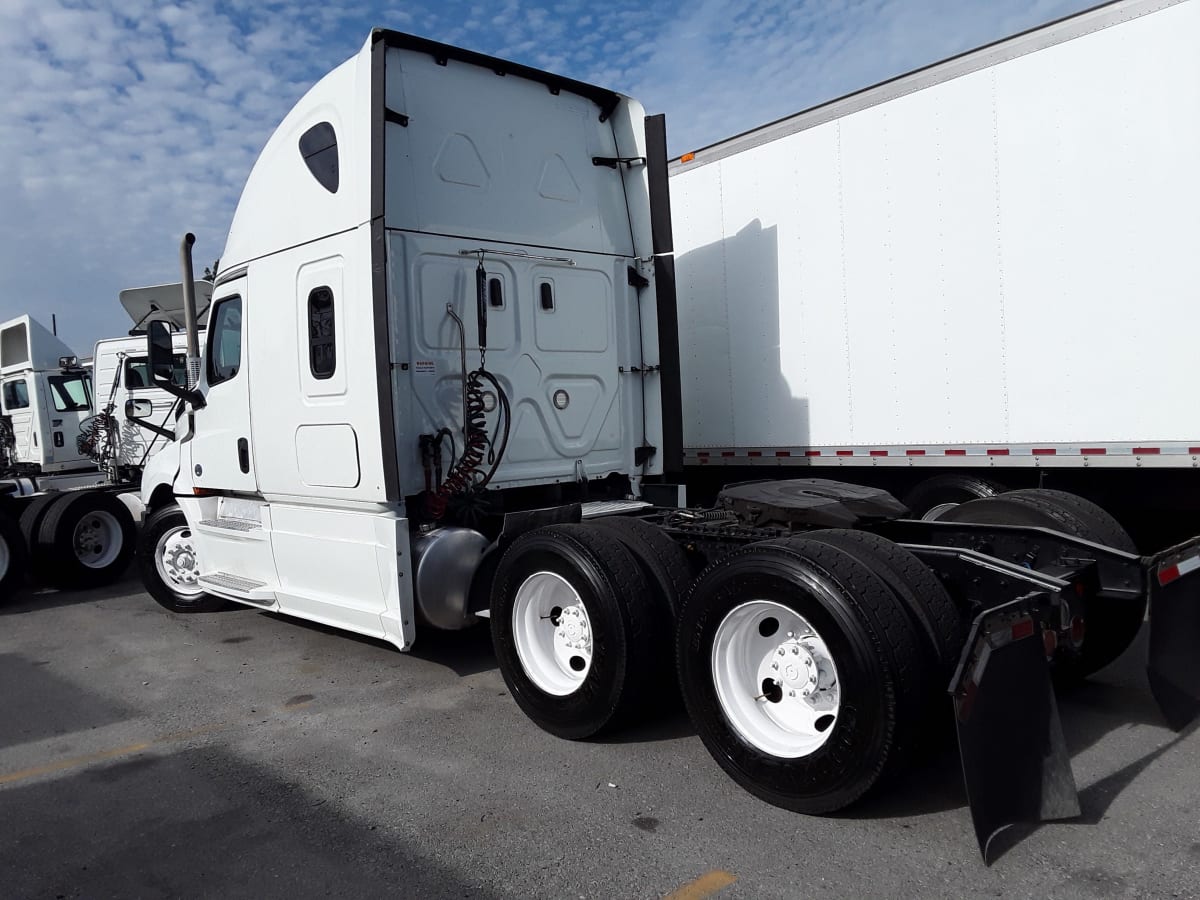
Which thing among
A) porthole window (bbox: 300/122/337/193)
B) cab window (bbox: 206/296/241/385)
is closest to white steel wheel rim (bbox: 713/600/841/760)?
porthole window (bbox: 300/122/337/193)

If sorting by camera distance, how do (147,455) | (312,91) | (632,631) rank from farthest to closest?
(147,455) < (312,91) < (632,631)

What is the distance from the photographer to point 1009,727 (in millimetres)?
3254

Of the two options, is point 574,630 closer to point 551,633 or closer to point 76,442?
point 551,633

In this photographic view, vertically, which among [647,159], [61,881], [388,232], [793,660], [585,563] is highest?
[647,159]

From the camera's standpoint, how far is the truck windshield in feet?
42.9

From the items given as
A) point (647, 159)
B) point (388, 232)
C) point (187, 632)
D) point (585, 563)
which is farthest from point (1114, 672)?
point (187, 632)

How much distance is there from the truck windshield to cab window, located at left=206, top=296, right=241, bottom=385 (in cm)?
804

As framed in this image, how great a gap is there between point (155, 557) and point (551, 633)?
4.69 m

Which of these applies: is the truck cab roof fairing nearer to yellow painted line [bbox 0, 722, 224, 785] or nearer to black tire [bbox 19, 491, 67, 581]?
yellow painted line [bbox 0, 722, 224, 785]

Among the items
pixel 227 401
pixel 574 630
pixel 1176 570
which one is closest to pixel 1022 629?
pixel 1176 570

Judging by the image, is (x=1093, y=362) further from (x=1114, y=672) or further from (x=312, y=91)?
(x=312, y=91)

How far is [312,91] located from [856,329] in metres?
4.23

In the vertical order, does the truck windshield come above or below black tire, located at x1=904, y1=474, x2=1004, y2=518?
above

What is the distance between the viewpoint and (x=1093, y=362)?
19.1ft
